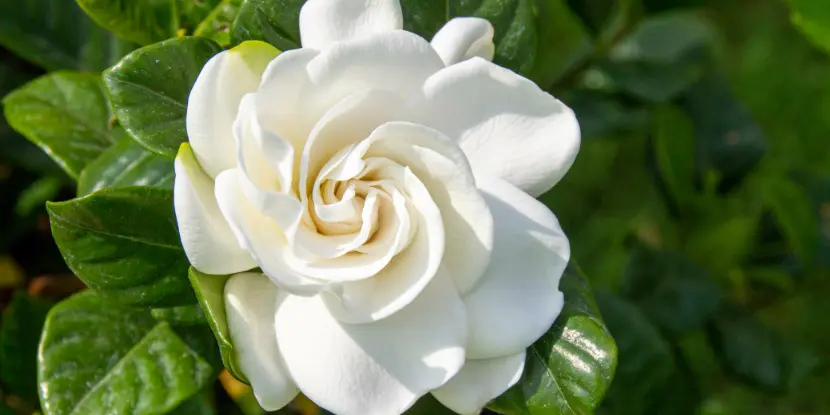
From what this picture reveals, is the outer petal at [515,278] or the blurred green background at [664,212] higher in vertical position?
the outer petal at [515,278]

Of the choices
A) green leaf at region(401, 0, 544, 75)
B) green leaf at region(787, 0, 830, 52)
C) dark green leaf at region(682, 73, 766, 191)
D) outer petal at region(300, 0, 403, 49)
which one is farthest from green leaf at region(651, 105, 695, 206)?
outer petal at region(300, 0, 403, 49)

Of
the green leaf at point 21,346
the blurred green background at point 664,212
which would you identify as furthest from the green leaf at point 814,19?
the green leaf at point 21,346

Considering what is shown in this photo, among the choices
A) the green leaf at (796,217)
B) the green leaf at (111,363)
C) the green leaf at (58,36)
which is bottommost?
the green leaf at (796,217)

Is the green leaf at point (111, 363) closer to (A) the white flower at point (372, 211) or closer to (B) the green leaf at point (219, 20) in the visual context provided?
(A) the white flower at point (372, 211)

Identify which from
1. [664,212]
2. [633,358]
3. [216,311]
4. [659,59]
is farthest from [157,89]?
[664,212]

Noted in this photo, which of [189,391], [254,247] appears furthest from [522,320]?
[189,391]

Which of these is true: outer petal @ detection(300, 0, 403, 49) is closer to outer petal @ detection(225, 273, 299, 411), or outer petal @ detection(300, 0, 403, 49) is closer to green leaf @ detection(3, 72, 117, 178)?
outer petal @ detection(225, 273, 299, 411)

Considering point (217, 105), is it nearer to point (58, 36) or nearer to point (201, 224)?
point (201, 224)

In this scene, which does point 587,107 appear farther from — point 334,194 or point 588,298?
point 334,194
